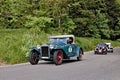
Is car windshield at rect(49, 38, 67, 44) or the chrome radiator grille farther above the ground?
car windshield at rect(49, 38, 67, 44)

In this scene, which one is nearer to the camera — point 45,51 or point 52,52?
point 52,52

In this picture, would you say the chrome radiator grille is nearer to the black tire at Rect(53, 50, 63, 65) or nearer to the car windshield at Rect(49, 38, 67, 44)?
the black tire at Rect(53, 50, 63, 65)

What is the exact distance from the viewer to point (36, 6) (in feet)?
158

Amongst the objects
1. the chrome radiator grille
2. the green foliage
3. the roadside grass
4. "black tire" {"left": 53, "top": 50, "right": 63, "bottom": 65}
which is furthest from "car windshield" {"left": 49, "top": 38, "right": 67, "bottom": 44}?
the green foliage

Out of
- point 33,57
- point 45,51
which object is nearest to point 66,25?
point 45,51

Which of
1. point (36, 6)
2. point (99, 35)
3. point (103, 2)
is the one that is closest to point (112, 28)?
point (103, 2)

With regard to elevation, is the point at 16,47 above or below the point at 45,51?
below

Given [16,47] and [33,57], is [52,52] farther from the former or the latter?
[16,47]

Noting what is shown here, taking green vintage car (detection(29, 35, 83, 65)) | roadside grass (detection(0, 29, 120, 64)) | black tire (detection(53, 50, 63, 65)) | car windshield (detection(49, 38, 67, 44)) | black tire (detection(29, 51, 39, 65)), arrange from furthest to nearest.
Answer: car windshield (detection(49, 38, 67, 44)) < roadside grass (detection(0, 29, 120, 64)) < black tire (detection(29, 51, 39, 65)) < green vintage car (detection(29, 35, 83, 65)) < black tire (detection(53, 50, 63, 65))

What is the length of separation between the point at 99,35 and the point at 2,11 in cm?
2254

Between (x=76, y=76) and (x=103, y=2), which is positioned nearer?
(x=76, y=76)

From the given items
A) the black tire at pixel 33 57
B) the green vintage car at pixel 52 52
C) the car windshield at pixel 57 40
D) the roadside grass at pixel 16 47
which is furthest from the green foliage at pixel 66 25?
the black tire at pixel 33 57

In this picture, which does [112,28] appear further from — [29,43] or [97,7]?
[29,43]

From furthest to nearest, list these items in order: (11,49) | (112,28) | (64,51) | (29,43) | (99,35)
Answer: (112,28) < (99,35) < (29,43) < (11,49) < (64,51)
